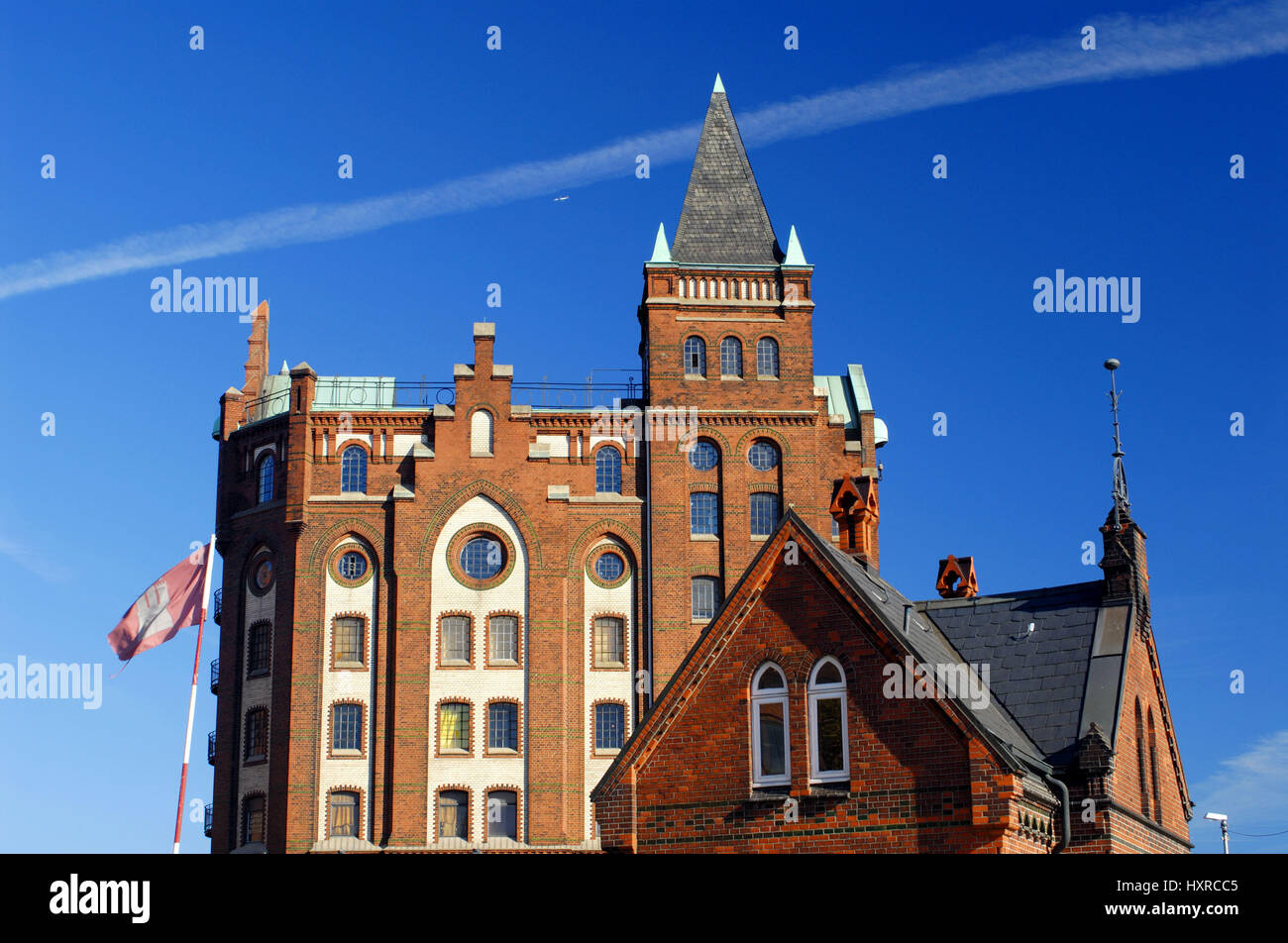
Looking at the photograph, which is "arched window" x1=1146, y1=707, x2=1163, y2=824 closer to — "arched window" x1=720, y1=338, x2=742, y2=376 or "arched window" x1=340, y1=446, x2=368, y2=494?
"arched window" x1=720, y1=338, x2=742, y2=376

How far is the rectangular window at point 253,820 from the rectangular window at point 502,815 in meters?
8.77

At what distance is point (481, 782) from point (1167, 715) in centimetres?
3377

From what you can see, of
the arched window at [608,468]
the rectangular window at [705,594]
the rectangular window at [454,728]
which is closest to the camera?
the rectangular window at [454,728]

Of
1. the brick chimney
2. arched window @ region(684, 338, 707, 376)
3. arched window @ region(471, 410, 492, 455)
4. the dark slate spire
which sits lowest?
the brick chimney

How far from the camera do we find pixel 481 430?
6619cm

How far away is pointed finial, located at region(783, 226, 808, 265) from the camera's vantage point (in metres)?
67.8

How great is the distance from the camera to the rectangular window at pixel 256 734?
6400 cm

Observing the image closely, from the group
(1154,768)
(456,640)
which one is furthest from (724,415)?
(1154,768)

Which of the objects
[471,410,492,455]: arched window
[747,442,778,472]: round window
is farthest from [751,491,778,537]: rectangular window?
[471,410,492,455]: arched window

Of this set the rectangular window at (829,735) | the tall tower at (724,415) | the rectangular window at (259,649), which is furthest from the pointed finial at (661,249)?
the rectangular window at (829,735)

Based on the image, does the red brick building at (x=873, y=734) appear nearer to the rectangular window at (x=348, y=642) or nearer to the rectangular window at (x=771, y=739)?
the rectangular window at (x=771, y=739)

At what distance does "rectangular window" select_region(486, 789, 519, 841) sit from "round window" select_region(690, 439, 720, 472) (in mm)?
14680

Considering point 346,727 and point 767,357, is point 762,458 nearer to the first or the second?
point 767,357
